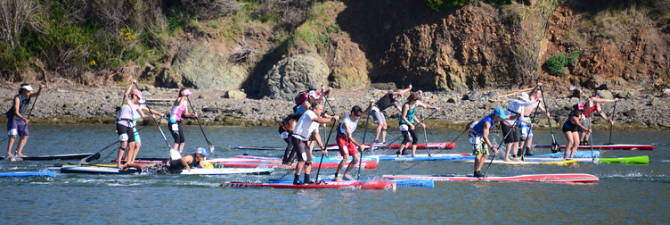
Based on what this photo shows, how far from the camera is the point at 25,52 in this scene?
115 feet

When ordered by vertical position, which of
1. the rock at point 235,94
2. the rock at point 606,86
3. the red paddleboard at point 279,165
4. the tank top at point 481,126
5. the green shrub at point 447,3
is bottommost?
the rock at point 235,94

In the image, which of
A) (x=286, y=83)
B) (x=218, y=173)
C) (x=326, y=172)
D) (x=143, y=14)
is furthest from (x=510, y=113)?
(x=143, y=14)

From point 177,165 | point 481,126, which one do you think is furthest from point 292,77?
point 481,126

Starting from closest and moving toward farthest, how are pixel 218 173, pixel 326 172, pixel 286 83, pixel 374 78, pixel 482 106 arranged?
pixel 218 173
pixel 326 172
pixel 482 106
pixel 286 83
pixel 374 78

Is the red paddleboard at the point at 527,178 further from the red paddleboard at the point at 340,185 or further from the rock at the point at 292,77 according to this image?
the rock at the point at 292,77

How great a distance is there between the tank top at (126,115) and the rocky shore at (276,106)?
41.2ft

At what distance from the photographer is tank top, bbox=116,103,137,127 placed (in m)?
14.9

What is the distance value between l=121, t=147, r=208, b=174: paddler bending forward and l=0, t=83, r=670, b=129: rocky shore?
12138 millimetres

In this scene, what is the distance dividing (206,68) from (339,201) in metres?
23.8

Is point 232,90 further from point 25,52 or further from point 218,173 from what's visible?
point 218,173

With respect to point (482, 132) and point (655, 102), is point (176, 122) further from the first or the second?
point (655, 102)

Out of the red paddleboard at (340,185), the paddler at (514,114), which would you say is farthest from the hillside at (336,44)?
the red paddleboard at (340,185)

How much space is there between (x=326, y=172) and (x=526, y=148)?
5.91 m

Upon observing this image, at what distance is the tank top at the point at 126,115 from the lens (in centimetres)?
1488
